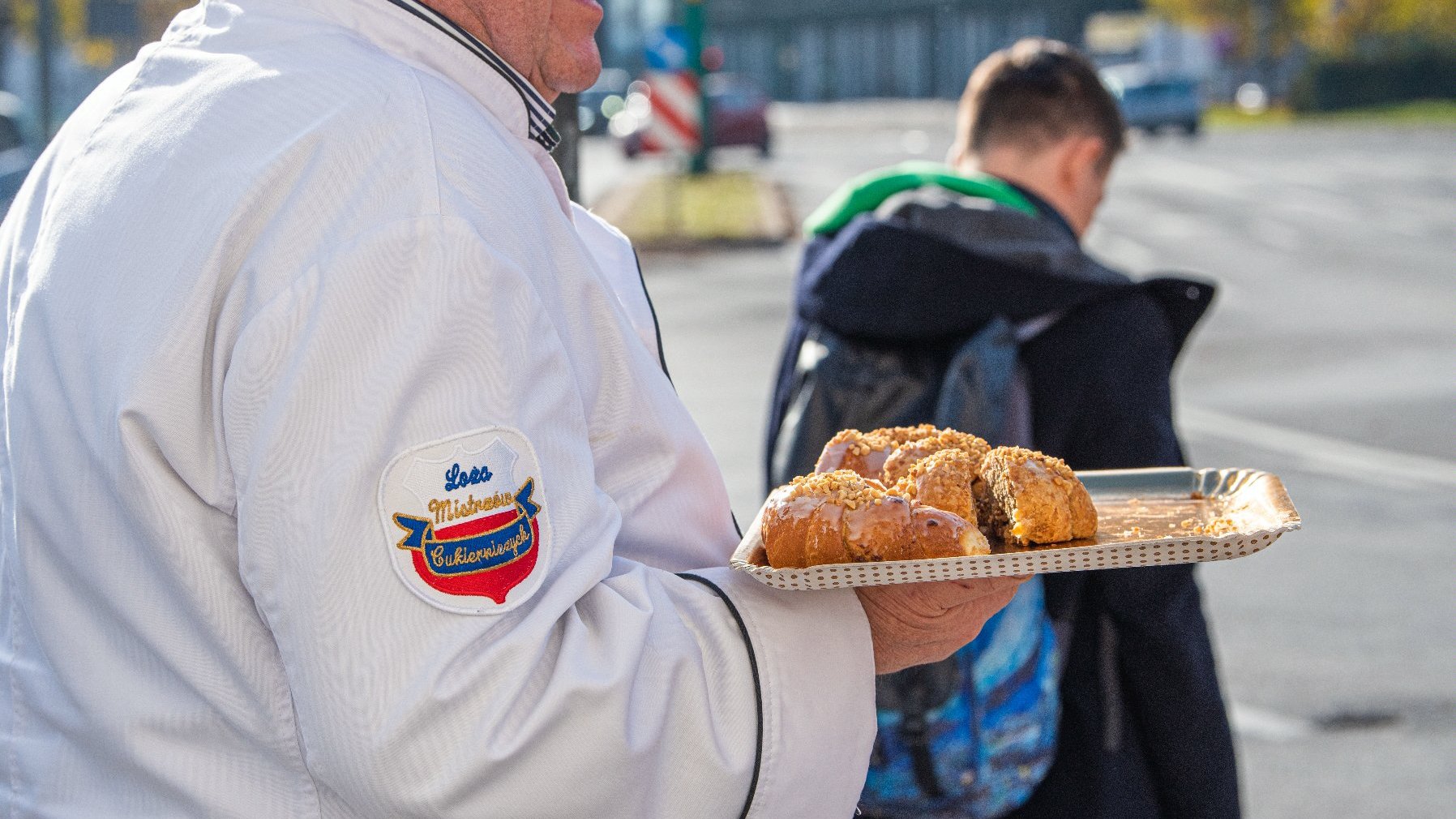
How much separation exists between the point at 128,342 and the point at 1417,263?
646 inches

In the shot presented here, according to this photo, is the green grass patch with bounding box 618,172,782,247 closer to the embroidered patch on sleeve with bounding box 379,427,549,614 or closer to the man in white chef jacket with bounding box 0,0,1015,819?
the man in white chef jacket with bounding box 0,0,1015,819

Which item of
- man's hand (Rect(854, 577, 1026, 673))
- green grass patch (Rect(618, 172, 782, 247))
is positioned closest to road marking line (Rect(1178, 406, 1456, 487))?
man's hand (Rect(854, 577, 1026, 673))

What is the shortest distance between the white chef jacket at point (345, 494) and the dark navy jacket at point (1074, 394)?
107 centimetres

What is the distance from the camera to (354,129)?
1394 millimetres

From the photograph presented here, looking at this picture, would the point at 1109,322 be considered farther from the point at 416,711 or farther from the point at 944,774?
the point at 416,711

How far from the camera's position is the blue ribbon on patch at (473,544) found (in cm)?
131

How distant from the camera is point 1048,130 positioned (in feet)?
10.4

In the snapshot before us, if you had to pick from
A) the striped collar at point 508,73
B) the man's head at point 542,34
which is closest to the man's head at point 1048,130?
the man's head at point 542,34

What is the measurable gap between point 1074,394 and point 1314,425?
669 centimetres

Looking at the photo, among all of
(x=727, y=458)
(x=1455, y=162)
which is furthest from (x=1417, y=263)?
(x=1455, y=162)

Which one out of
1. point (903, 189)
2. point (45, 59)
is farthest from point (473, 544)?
point (45, 59)

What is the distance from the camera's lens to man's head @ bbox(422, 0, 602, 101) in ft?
5.27

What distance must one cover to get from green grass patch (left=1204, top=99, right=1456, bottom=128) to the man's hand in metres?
42.6

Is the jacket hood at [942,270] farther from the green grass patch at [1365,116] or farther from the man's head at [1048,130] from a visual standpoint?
the green grass patch at [1365,116]
